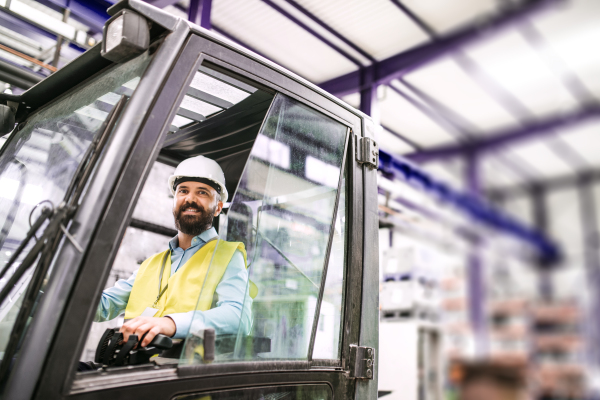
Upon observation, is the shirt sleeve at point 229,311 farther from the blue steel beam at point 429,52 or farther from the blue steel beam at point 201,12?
the blue steel beam at point 429,52

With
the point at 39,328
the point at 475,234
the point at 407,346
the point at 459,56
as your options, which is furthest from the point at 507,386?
the point at 475,234

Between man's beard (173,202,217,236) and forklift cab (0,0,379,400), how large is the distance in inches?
21.2

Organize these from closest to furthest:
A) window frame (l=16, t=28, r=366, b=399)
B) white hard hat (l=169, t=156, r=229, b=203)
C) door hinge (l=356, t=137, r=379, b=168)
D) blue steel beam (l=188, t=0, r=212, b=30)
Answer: window frame (l=16, t=28, r=366, b=399) < door hinge (l=356, t=137, r=379, b=168) < white hard hat (l=169, t=156, r=229, b=203) < blue steel beam (l=188, t=0, r=212, b=30)

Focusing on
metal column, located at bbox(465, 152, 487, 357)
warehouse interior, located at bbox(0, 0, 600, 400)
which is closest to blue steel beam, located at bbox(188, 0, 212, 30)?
warehouse interior, located at bbox(0, 0, 600, 400)

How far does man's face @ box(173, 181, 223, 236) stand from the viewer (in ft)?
7.05

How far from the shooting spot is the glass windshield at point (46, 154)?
4.03 ft

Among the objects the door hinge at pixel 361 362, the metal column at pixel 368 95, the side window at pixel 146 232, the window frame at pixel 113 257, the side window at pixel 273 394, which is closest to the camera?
the window frame at pixel 113 257

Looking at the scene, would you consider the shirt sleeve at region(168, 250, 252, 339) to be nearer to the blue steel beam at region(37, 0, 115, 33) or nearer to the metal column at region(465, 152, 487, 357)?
the blue steel beam at region(37, 0, 115, 33)

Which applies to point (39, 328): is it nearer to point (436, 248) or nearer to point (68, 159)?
point (68, 159)

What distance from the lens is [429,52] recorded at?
5.46m

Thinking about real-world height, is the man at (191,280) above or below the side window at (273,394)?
above

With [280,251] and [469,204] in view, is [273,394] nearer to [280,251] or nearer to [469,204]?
[280,251]

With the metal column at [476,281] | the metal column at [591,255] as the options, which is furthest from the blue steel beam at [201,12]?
the metal column at [591,255]

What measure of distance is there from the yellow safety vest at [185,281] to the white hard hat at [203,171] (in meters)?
0.38
